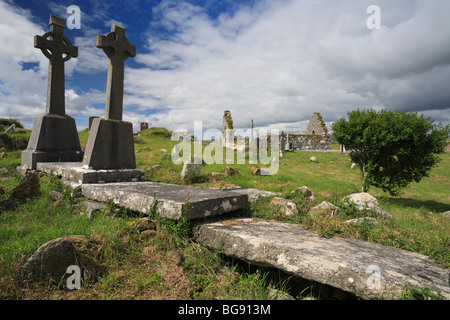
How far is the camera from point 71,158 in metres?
6.35

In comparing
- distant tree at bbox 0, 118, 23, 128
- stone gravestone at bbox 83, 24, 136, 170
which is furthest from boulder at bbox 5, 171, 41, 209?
distant tree at bbox 0, 118, 23, 128

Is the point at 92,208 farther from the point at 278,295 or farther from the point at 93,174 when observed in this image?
the point at 278,295

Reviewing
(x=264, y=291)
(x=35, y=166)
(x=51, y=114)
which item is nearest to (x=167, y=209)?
(x=264, y=291)

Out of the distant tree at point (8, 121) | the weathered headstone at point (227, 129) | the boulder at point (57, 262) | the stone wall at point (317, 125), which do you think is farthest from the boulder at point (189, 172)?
the stone wall at point (317, 125)

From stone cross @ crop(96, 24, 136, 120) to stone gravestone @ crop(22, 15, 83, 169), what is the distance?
8.10ft

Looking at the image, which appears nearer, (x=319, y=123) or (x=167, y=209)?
(x=167, y=209)

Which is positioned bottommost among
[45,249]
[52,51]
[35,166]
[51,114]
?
[45,249]

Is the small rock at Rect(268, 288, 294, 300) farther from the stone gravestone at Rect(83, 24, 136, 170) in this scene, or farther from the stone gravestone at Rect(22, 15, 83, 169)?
the stone gravestone at Rect(22, 15, 83, 169)

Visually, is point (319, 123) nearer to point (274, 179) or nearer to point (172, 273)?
point (274, 179)

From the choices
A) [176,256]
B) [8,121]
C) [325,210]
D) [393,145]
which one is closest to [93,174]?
[176,256]

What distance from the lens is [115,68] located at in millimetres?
4801

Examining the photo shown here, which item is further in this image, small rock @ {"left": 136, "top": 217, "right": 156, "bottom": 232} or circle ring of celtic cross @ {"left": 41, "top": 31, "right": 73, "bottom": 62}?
circle ring of celtic cross @ {"left": 41, "top": 31, "right": 73, "bottom": 62}

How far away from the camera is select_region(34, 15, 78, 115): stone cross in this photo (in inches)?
240

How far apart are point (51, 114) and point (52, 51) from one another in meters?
1.61
